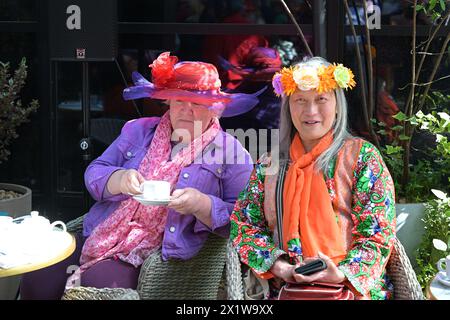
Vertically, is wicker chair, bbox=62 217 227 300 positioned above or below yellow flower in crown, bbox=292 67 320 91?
below

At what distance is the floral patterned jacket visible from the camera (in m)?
2.62

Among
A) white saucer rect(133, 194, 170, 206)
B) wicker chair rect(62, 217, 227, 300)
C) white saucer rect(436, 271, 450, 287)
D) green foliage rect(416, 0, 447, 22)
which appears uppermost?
green foliage rect(416, 0, 447, 22)

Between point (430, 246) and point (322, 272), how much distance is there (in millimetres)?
1326

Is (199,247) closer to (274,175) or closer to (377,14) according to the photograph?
(274,175)

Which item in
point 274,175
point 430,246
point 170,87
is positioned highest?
point 170,87

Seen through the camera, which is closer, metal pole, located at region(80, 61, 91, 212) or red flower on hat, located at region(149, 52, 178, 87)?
red flower on hat, located at region(149, 52, 178, 87)

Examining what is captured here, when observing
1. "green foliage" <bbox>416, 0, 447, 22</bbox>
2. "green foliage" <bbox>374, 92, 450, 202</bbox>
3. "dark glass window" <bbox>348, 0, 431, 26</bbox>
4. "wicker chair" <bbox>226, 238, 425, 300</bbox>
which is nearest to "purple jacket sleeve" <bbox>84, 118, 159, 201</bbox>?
"wicker chair" <bbox>226, 238, 425, 300</bbox>

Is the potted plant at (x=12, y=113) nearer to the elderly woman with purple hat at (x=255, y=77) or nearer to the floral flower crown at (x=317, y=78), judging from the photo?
the elderly woman with purple hat at (x=255, y=77)

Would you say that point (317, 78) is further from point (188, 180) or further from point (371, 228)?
point (188, 180)

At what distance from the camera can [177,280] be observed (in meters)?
3.04

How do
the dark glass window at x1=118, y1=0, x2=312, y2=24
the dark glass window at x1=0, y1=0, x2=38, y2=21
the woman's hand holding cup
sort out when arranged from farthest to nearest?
the dark glass window at x1=0, y1=0, x2=38, y2=21
the dark glass window at x1=118, y1=0, x2=312, y2=24
the woman's hand holding cup

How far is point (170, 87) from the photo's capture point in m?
3.21

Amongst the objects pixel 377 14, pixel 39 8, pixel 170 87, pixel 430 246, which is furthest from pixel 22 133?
pixel 430 246

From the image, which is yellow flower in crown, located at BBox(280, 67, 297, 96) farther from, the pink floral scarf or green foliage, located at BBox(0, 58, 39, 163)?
green foliage, located at BBox(0, 58, 39, 163)
